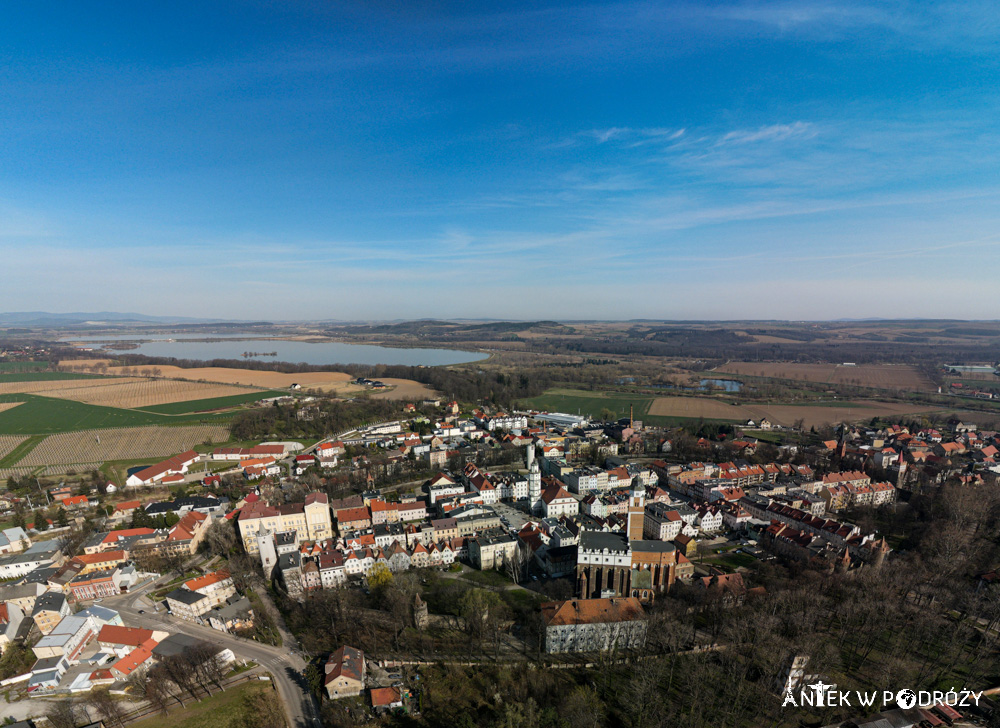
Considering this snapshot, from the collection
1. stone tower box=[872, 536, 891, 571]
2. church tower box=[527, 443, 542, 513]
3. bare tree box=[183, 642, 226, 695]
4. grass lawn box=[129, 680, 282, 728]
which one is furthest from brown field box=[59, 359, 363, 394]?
stone tower box=[872, 536, 891, 571]

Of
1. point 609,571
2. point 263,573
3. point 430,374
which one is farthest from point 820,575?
point 430,374

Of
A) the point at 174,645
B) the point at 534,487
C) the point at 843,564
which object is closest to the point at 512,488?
the point at 534,487

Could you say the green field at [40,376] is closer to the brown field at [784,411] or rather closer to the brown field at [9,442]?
the brown field at [9,442]

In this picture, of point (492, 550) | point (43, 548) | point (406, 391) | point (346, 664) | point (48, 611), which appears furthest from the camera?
point (406, 391)

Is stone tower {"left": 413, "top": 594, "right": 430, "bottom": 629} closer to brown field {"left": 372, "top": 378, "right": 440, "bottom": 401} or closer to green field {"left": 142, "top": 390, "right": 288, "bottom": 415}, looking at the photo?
brown field {"left": 372, "top": 378, "right": 440, "bottom": 401}

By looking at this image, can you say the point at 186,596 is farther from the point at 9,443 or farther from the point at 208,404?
the point at 208,404

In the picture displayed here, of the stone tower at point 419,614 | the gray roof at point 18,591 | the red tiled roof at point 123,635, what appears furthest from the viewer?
the gray roof at point 18,591

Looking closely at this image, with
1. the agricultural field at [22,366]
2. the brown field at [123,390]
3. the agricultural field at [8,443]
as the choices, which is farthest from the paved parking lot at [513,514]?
the agricultural field at [22,366]
